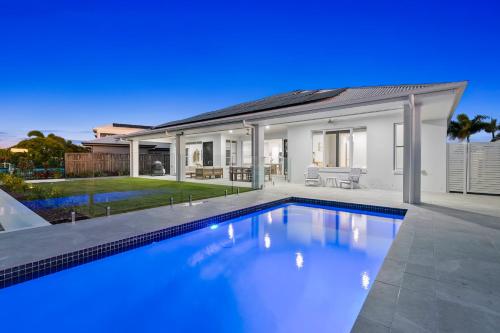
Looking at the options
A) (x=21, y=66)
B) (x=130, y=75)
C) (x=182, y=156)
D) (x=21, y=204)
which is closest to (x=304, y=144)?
(x=182, y=156)

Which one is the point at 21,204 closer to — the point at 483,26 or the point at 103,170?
the point at 103,170

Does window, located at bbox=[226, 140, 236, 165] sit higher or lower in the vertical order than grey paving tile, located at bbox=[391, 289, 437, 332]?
higher

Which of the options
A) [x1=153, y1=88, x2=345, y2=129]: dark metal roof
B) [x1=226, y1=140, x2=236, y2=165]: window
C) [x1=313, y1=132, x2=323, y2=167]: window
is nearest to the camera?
[x1=153, y1=88, x2=345, y2=129]: dark metal roof

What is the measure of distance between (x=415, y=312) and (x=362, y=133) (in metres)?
10.3

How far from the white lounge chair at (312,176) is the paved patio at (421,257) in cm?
492

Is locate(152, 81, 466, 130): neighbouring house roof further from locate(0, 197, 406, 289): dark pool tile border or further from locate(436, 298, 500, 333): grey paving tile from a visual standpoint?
locate(436, 298, 500, 333): grey paving tile

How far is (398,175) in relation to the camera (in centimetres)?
987

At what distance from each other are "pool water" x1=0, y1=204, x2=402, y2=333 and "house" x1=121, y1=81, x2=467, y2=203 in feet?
11.4

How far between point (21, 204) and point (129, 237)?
4.94 m

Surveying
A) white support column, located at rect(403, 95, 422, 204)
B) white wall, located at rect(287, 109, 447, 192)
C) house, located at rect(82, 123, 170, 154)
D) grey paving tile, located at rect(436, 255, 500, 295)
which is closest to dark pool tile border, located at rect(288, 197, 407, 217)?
white support column, located at rect(403, 95, 422, 204)

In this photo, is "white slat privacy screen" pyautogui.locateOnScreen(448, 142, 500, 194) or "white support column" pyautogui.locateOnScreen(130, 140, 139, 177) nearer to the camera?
"white slat privacy screen" pyautogui.locateOnScreen(448, 142, 500, 194)

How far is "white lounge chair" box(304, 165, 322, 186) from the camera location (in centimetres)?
1125

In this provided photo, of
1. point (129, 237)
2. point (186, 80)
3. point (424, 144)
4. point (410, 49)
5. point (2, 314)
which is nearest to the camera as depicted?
point (2, 314)

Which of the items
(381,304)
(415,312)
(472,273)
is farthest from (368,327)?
(472,273)
